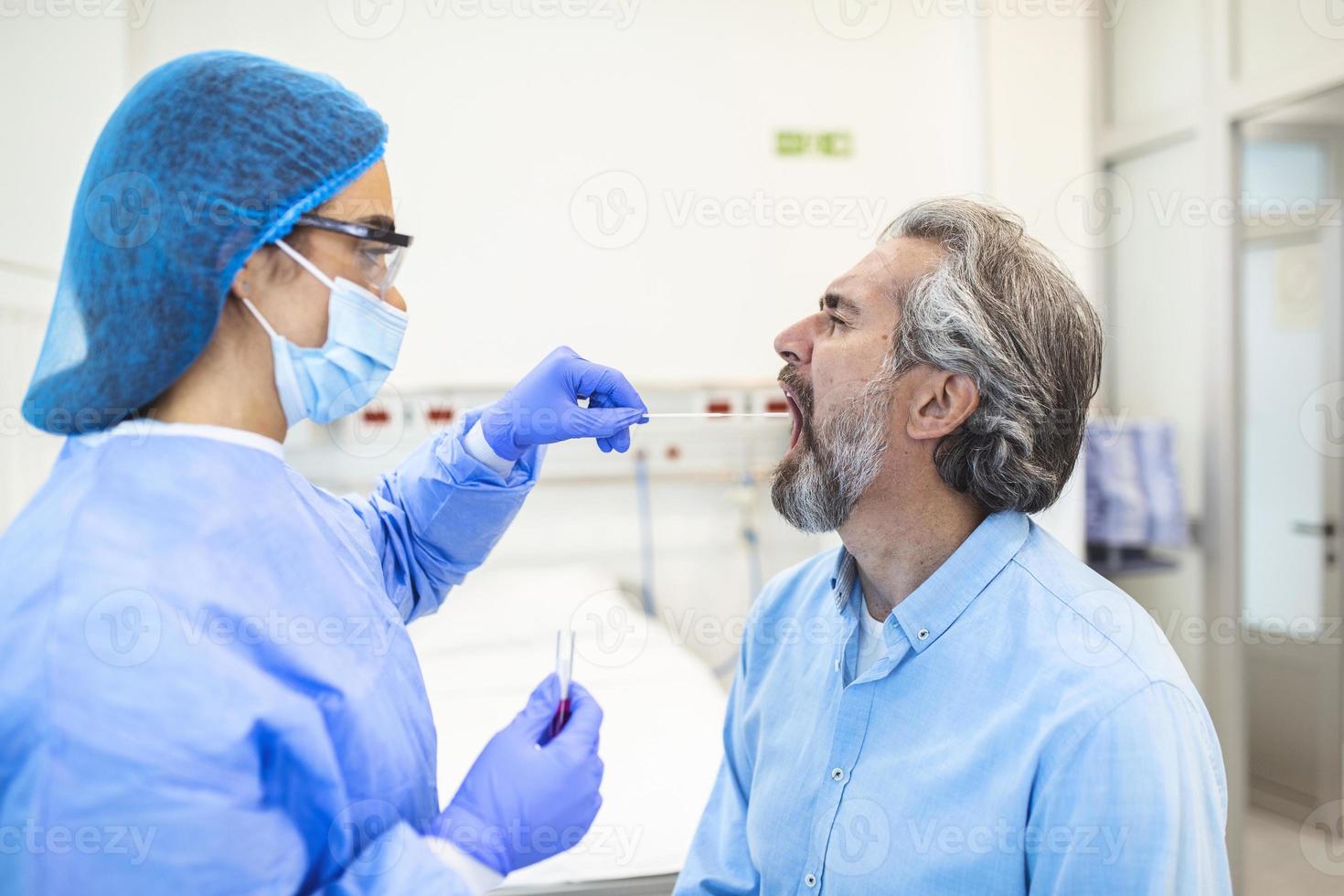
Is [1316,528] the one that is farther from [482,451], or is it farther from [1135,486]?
[482,451]

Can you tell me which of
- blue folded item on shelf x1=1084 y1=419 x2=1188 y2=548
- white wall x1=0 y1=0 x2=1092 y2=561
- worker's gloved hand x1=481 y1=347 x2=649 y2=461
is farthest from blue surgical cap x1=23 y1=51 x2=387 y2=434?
blue folded item on shelf x1=1084 y1=419 x2=1188 y2=548

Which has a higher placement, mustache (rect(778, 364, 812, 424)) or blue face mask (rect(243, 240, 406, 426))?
blue face mask (rect(243, 240, 406, 426))

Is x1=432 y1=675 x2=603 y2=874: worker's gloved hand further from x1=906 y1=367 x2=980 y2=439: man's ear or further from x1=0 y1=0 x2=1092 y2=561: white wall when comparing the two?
x1=0 y1=0 x2=1092 y2=561: white wall

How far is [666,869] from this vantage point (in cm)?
138

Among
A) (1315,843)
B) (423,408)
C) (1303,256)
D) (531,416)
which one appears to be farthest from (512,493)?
(1315,843)

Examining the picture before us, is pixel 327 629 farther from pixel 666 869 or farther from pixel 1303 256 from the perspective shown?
pixel 1303 256

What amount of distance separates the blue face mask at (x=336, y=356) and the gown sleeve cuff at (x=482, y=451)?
27 centimetres

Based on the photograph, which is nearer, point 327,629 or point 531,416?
point 327,629

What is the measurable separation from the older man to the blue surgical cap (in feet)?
2.19

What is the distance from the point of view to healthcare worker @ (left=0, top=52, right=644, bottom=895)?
68cm

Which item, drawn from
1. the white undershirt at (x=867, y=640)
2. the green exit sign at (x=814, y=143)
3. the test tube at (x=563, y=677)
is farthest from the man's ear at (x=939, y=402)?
the green exit sign at (x=814, y=143)

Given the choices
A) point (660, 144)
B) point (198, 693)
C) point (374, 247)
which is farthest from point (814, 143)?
point (198, 693)

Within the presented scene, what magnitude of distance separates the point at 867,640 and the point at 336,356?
A: 2.41 feet

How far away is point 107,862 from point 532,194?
7.11 ft
